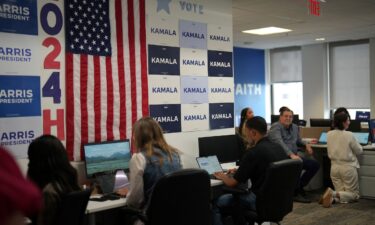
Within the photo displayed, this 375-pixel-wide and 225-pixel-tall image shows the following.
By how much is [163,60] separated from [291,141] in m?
2.51

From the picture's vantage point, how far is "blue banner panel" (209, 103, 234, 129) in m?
5.13

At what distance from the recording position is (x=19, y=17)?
3455 millimetres

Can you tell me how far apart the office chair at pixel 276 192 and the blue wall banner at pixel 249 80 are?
758 centimetres

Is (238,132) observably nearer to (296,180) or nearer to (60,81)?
(296,180)

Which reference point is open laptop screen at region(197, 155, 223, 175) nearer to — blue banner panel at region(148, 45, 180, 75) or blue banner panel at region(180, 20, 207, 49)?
blue banner panel at region(148, 45, 180, 75)

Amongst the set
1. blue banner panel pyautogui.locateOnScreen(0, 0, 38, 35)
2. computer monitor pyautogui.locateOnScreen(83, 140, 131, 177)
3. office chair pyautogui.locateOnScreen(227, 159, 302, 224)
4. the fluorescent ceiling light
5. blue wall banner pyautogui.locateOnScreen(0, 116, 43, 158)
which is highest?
the fluorescent ceiling light

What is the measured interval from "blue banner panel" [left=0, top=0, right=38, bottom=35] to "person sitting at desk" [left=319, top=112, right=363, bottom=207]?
412cm

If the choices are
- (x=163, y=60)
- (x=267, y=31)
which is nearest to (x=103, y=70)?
(x=163, y=60)

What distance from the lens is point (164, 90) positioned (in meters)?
4.58

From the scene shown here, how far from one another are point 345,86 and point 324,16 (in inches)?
166

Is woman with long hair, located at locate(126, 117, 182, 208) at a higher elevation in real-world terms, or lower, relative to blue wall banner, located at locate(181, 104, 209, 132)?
lower

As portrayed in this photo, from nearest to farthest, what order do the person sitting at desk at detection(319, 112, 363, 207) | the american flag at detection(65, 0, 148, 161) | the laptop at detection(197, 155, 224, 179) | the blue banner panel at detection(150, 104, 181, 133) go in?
the american flag at detection(65, 0, 148, 161), the laptop at detection(197, 155, 224, 179), the blue banner panel at detection(150, 104, 181, 133), the person sitting at desk at detection(319, 112, 363, 207)

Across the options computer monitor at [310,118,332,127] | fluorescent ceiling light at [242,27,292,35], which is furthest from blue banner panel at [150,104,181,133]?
fluorescent ceiling light at [242,27,292,35]

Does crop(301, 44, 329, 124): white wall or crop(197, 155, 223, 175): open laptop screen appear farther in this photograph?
crop(301, 44, 329, 124): white wall
